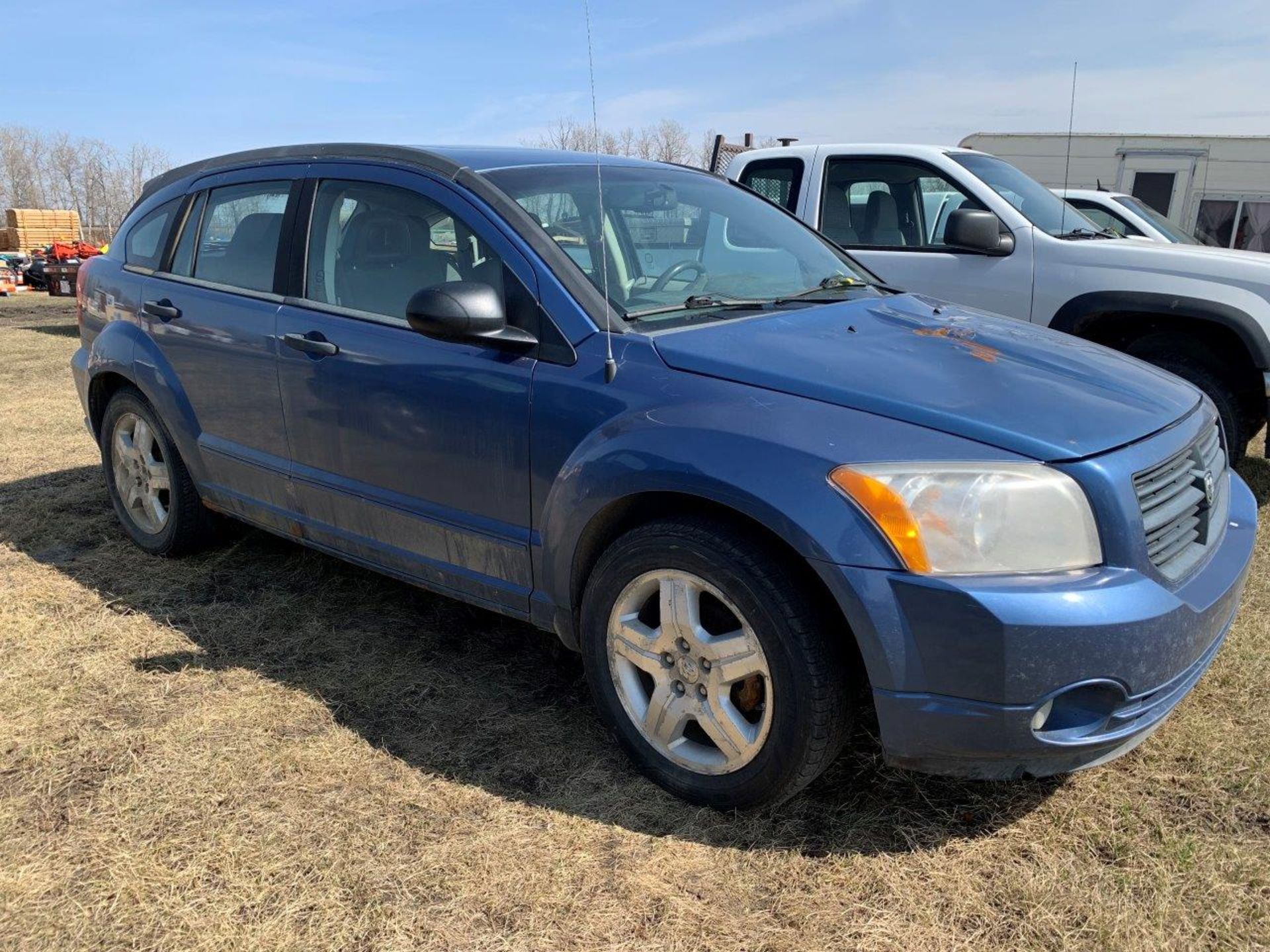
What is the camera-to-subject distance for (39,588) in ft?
13.6

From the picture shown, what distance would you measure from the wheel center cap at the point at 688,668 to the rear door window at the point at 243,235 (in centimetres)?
214

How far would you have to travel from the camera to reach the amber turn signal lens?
214 cm

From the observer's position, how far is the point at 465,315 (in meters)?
2.69

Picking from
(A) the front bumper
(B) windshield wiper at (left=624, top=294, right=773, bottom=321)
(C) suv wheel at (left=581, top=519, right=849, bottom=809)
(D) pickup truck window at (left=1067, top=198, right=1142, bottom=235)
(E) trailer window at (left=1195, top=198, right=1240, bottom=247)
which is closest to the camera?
(A) the front bumper

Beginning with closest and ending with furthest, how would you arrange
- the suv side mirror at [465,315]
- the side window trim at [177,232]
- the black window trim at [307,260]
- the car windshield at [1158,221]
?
1. the suv side mirror at [465,315]
2. the black window trim at [307,260]
3. the side window trim at [177,232]
4. the car windshield at [1158,221]

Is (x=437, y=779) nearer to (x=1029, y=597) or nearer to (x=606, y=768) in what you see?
(x=606, y=768)

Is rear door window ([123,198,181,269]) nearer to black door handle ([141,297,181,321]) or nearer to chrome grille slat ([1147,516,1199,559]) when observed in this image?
black door handle ([141,297,181,321])

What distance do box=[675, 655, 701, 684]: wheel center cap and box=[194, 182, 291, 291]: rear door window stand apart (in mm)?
2139

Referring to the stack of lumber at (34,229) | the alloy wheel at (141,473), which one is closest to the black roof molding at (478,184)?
the alloy wheel at (141,473)

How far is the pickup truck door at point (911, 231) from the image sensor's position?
18.3 feet

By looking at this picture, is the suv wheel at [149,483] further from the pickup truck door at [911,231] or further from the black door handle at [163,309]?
the pickup truck door at [911,231]

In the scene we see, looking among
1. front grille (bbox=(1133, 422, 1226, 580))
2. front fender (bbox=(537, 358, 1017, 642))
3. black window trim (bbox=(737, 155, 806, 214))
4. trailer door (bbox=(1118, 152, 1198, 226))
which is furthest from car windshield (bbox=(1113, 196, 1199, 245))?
front fender (bbox=(537, 358, 1017, 642))

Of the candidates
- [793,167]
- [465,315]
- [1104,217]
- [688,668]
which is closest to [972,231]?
[793,167]

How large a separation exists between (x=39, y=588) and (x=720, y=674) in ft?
10.6
